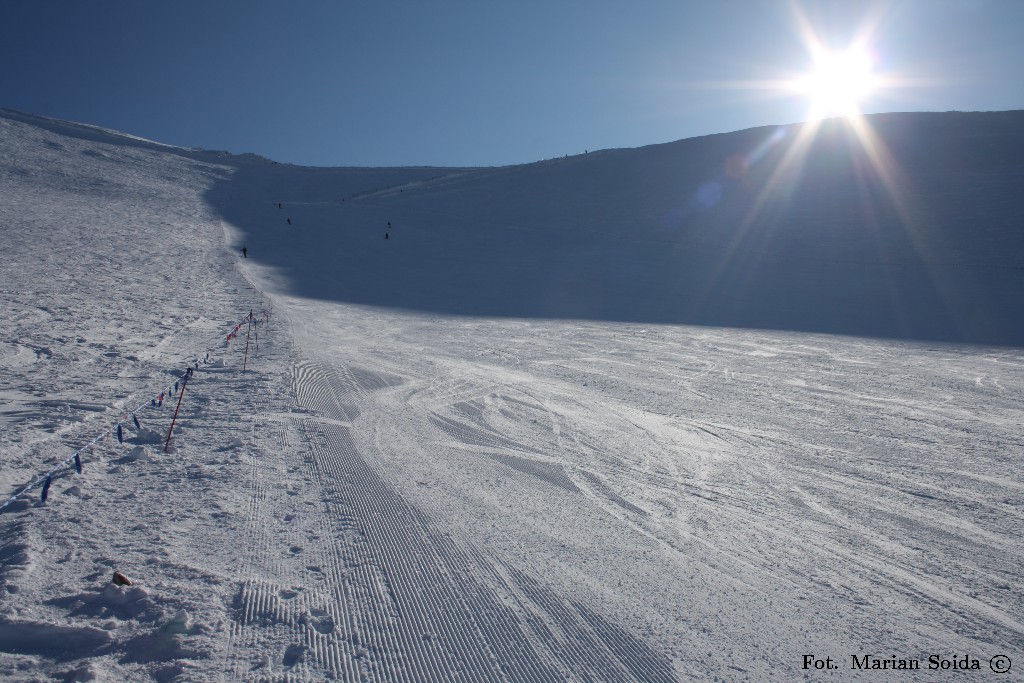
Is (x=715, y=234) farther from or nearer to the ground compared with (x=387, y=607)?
farther from the ground

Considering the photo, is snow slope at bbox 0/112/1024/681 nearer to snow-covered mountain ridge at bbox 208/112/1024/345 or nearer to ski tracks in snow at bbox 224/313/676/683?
ski tracks in snow at bbox 224/313/676/683

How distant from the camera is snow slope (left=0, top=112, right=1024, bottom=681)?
3.09m

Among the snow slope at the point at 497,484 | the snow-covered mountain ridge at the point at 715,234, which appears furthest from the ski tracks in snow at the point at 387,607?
the snow-covered mountain ridge at the point at 715,234

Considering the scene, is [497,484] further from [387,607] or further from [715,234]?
[715,234]

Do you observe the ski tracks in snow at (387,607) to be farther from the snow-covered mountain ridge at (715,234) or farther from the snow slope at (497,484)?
the snow-covered mountain ridge at (715,234)

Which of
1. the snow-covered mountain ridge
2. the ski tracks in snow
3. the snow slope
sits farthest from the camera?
the snow-covered mountain ridge

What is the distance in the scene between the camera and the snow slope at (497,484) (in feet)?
10.1

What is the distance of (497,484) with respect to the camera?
5117mm

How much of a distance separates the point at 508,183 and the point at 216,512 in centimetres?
3956

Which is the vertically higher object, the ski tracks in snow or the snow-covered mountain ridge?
the snow-covered mountain ridge

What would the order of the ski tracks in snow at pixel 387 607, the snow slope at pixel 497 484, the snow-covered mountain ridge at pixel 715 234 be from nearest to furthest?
1. the ski tracks in snow at pixel 387 607
2. the snow slope at pixel 497 484
3. the snow-covered mountain ridge at pixel 715 234

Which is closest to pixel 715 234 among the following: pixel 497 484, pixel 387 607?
pixel 497 484

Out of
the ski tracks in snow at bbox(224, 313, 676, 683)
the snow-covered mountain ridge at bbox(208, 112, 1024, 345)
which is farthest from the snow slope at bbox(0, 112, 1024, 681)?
the snow-covered mountain ridge at bbox(208, 112, 1024, 345)

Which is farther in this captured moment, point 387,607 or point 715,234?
point 715,234
